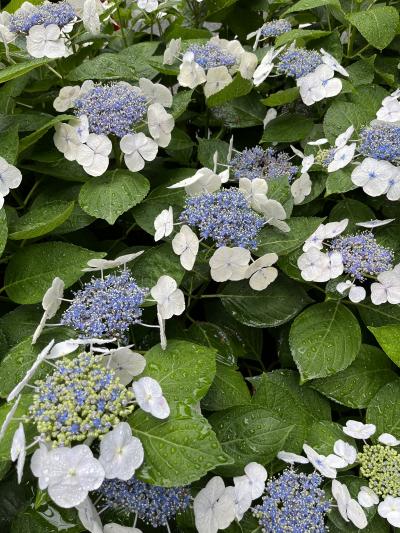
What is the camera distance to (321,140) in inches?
49.6

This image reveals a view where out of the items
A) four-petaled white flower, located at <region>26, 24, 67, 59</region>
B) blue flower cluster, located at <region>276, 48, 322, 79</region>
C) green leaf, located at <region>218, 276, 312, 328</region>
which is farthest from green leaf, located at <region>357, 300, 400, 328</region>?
four-petaled white flower, located at <region>26, 24, 67, 59</region>

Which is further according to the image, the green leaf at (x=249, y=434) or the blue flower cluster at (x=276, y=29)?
the blue flower cluster at (x=276, y=29)

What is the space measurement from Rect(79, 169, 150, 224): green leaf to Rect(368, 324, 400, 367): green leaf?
49 cm

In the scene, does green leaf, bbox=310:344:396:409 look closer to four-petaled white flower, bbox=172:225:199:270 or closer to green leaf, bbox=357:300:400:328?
green leaf, bbox=357:300:400:328

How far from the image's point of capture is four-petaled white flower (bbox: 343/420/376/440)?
3.10ft

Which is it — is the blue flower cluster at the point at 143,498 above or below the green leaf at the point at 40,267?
below

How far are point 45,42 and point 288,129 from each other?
557mm

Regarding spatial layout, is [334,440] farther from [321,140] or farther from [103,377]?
[321,140]

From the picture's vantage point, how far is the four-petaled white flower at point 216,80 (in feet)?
4.17

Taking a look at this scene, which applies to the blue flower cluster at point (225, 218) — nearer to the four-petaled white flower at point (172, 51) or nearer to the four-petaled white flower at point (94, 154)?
the four-petaled white flower at point (94, 154)

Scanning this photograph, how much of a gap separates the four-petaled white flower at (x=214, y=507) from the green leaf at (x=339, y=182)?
601 mm

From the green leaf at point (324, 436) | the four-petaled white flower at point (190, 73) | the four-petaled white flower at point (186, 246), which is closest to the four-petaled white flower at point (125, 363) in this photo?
the four-petaled white flower at point (186, 246)

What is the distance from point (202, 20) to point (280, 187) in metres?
0.81

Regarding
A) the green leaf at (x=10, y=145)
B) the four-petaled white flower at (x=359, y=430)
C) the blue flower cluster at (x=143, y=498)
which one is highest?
the green leaf at (x=10, y=145)
